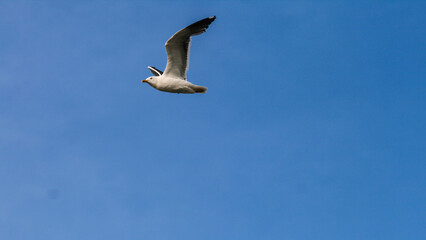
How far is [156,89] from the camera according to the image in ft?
99.9

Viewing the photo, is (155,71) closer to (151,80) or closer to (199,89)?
(151,80)

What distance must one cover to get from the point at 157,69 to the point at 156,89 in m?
4.14

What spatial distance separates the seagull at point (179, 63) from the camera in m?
27.5

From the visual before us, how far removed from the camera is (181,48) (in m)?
28.4

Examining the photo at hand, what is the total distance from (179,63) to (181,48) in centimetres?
106

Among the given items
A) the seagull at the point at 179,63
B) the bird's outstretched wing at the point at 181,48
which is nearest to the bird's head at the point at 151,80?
the seagull at the point at 179,63

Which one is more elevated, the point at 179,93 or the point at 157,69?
the point at 157,69

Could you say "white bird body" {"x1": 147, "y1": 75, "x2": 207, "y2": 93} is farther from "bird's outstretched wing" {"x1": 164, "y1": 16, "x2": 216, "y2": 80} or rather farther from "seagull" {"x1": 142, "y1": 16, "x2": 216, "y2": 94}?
"bird's outstretched wing" {"x1": 164, "y1": 16, "x2": 216, "y2": 80}

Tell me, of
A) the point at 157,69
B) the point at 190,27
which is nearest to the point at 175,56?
the point at 190,27

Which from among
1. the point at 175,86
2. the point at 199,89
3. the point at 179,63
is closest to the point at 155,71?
the point at 175,86

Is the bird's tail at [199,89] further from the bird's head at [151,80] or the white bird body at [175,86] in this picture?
the bird's head at [151,80]

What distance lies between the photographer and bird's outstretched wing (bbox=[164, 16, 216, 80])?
1079 inches

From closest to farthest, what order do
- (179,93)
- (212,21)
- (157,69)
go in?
(212,21) → (179,93) → (157,69)

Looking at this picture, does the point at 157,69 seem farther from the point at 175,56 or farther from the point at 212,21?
the point at 212,21
